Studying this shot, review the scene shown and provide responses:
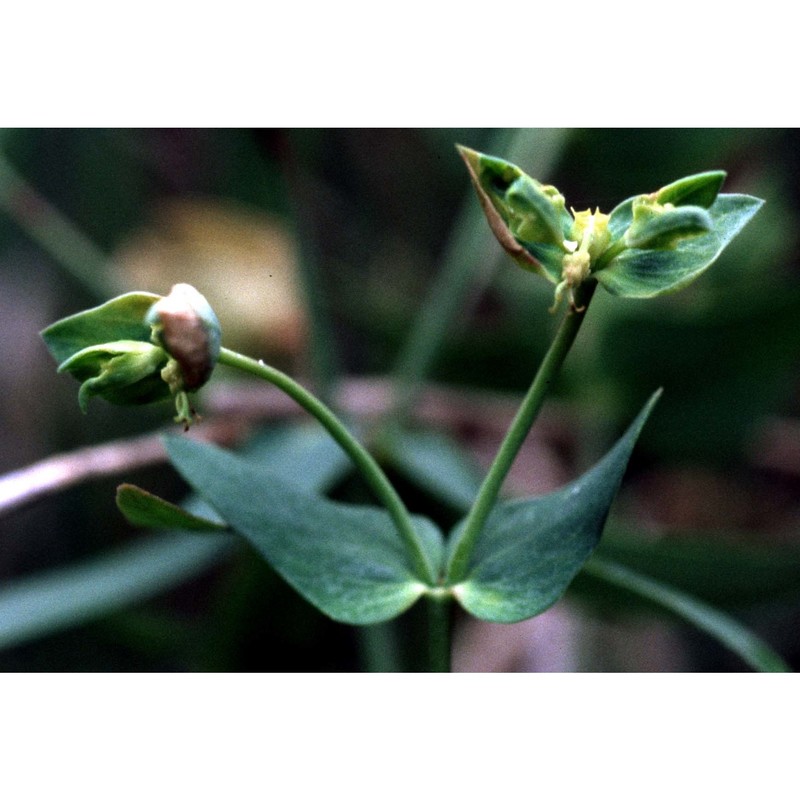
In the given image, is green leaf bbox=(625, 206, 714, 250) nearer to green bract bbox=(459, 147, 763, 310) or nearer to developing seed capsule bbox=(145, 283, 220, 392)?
green bract bbox=(459, 147, 763, 310)

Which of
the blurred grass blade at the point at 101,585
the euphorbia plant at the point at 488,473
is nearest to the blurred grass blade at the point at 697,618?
the euphorbia plant at the point at 488,473

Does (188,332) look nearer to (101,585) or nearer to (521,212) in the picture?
(521,212)

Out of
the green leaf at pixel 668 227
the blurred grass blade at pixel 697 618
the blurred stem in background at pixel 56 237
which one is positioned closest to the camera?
the green leaf at pixel 668 227

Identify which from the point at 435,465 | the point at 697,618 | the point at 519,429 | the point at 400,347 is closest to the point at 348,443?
the point at 519,429

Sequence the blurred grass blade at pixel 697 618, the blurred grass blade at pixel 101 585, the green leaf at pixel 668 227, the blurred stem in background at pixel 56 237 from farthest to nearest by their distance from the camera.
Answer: the blurred stem in background at pixel 56 237 → the blurred grass blade at pixel 101 585 → the blurred grass blade at pixel 697 618 → the green leaf at pixel 668 227

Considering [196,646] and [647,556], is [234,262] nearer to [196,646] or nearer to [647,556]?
[196,646]

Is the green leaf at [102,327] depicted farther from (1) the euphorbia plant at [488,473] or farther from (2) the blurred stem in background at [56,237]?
(2) the blurred stem in background at [56,237]

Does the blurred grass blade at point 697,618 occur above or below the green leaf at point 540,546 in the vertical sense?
below
